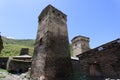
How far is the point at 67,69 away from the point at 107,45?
568cm

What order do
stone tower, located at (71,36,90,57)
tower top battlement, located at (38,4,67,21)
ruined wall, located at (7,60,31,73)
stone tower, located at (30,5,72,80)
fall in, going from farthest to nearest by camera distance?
stone tower, located at (71,36,90,57) → ruined wall, located at (7,60,31,73) → tower top battlement, located at (38,4,67,21) → stone tower, located at (30,5,72,80)

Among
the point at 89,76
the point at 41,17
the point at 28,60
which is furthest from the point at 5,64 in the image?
the point at 89,76

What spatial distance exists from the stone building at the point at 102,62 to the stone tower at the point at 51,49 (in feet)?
7.83

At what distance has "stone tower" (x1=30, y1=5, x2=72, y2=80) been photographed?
16922 mm

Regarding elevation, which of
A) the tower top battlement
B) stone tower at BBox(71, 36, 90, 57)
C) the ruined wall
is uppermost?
the tower top battlement

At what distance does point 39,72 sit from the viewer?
17.3 metres

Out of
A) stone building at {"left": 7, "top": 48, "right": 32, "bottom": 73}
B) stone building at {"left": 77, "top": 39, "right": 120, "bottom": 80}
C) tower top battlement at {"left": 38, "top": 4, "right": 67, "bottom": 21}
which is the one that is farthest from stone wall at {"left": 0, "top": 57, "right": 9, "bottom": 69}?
stone building at {"left": 77, "top": 39, "right": 120, "bottom": 80}

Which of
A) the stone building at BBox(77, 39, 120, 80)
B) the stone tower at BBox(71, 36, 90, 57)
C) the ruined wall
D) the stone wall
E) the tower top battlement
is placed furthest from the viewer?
the stone tower at BBox(71, 36, 90, 57)

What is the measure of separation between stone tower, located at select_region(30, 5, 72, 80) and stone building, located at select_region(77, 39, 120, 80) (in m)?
2.39

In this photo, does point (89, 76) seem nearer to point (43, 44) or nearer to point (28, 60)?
point (43, 44)

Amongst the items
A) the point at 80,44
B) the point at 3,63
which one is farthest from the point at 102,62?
the point at 3,63

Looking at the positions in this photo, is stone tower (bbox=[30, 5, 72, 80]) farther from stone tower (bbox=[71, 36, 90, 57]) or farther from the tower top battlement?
stone tower (bbox=[71, 36, 90, 57])

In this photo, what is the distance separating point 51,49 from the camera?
1752 centimetres

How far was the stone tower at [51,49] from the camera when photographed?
55.5 feet
